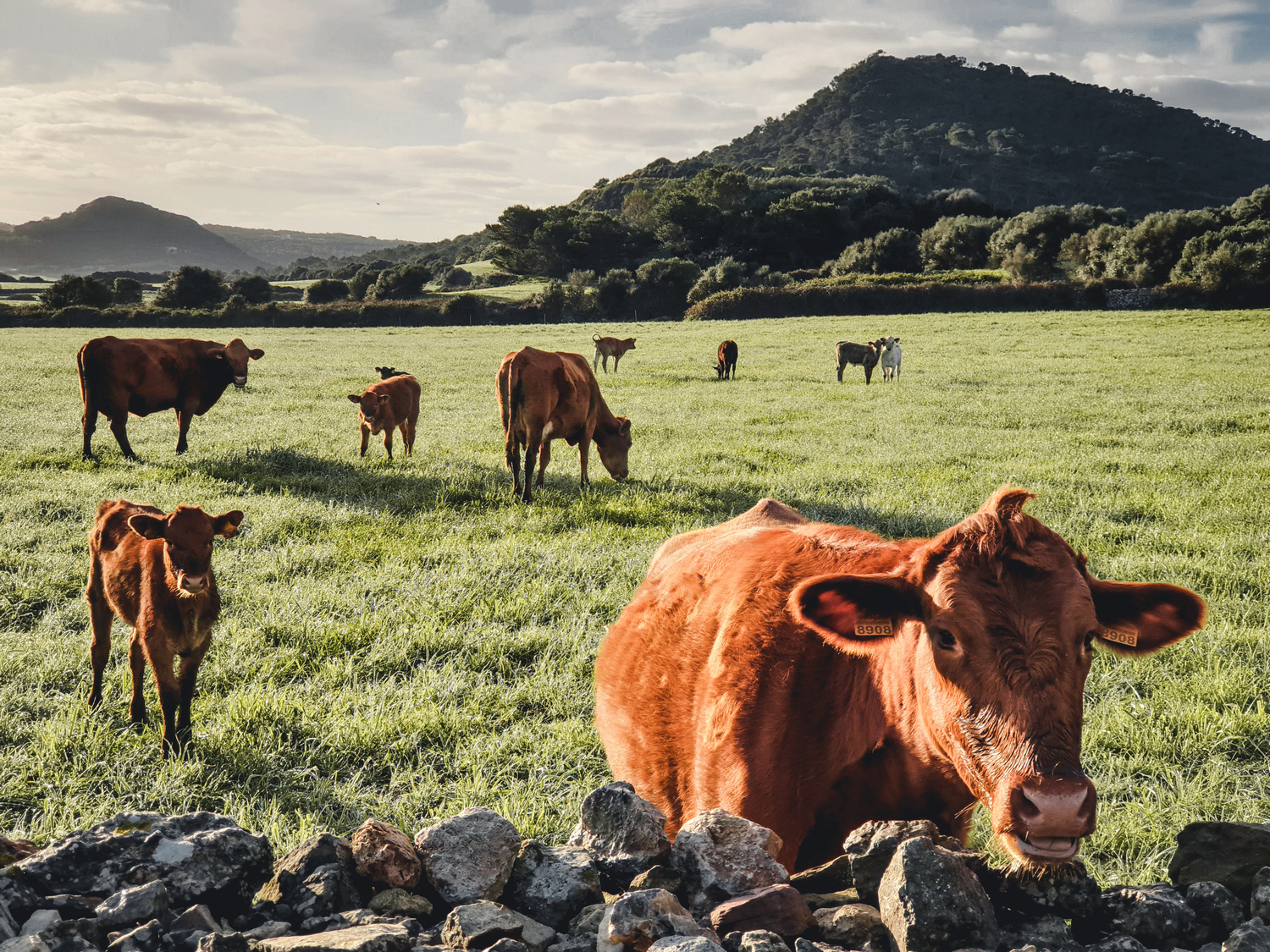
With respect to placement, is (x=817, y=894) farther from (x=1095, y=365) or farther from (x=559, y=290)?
(x=559, y=290)

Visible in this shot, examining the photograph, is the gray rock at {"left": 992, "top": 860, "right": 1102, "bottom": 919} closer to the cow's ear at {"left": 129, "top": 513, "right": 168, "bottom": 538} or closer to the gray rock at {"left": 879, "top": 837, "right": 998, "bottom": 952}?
the gray rock at {"left": 879, "top": 837, "right": 998, "bottom": 952}

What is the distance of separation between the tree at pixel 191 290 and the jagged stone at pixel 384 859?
86209 millimetres

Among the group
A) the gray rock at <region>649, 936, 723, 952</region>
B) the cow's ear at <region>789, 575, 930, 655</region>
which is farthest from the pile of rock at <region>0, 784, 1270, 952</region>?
the cow's ear at <region>789, 575, 930, 655</region>

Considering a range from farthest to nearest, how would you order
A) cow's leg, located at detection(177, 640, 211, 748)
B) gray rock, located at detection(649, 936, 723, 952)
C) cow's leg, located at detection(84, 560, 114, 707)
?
1. cow's leg, located at detection(84, 560, 114, 707)
2. cow's leg, located at detection(177, 640, 211, 748)
3. gray rock, located at detection(649, 936, 723, 952)

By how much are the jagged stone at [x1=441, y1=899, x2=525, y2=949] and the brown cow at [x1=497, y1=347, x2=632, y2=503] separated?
303 inches

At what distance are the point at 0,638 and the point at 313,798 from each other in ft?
11.2

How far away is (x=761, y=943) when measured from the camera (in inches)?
75.7

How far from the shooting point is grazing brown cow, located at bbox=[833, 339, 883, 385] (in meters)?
23.8

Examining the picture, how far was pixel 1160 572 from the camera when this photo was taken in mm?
6629

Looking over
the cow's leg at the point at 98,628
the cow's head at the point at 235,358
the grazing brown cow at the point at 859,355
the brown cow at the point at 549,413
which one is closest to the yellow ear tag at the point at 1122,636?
the cow's leg at the point at 98,628

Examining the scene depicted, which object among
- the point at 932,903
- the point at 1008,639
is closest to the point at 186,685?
the point at 932,903

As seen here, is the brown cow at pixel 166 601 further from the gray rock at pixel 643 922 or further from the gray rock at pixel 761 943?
the gray rock at pixel 761 943

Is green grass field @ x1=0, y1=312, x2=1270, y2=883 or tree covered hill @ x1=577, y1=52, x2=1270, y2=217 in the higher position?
tree covered hill @ x1=577, y1=52, x2=1270, y2=217

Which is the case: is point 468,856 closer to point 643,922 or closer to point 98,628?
point 643,922
